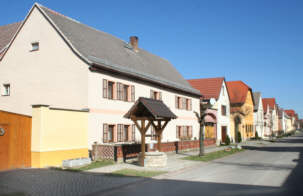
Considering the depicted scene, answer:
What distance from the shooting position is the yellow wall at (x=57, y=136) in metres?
14.9

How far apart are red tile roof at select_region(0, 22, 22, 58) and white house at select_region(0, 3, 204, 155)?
4203mm

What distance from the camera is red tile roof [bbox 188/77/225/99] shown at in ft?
129

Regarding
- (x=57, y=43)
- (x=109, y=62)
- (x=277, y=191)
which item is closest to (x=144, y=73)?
(x=109, y=62)

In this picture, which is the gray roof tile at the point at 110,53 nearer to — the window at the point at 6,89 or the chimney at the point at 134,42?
the chimney at the point at 134,42

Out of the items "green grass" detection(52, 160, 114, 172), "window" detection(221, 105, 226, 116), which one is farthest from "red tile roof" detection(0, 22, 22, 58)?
"window" detection(221, 105, 226, 116)

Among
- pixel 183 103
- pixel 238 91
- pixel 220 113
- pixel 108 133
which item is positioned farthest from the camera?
pixel 238 91

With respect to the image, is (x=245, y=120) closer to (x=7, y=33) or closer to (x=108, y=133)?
(x=108, y=133)

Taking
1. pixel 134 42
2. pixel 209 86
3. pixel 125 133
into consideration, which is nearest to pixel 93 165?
pixel 125 133

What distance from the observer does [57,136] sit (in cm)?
1576

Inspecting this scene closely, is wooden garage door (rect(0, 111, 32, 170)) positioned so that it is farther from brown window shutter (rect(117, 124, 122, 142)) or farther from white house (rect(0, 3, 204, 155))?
brown window shutter (rect(117, 124, 122, 142))

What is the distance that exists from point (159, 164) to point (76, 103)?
6.43 meters

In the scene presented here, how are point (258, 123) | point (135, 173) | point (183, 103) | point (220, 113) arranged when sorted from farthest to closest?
point (258, 123)
point (220, 113)
point (183, 103)
point (135, 173)

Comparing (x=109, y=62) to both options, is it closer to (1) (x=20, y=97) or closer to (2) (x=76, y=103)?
(2) (x=76, y=103)

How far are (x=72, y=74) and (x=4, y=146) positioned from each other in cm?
625
